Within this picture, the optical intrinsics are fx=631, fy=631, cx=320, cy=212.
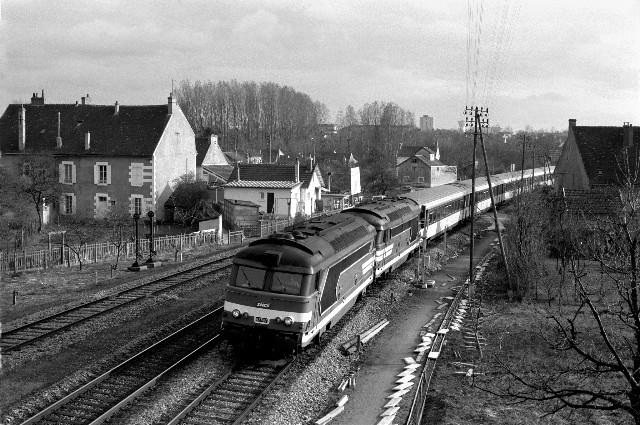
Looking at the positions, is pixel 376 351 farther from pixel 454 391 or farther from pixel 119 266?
pixel 119 266

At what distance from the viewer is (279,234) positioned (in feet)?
55.9

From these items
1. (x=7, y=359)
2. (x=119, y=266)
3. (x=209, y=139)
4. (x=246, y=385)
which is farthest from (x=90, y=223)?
(x=246, y=385)

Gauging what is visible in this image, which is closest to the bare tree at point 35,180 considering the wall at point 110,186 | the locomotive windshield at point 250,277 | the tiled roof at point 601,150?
the wall at point 110,186

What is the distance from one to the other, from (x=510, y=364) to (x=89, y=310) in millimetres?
13239

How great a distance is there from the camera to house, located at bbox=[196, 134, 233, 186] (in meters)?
59.5

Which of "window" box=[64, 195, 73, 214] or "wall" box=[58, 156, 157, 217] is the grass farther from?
"window" box=[64, 195, 73, 214]

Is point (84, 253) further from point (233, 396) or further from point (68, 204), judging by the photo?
point (68, 204)

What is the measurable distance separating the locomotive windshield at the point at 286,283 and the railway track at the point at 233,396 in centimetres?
191

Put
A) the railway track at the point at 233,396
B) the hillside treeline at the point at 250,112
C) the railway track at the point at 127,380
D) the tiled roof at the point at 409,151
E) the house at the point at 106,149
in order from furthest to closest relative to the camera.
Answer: the hillside treeline at the point at 250,112 < the tiled roof at the point at 409,151 < the house at the point at 106,149 < the railway track at the point at 233,396 < the railway track at the point at 127,380

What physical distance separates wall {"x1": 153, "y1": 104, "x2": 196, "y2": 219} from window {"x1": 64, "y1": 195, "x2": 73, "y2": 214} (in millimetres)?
6881

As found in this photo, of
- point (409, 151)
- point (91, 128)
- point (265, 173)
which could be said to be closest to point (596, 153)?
point (265, 173)

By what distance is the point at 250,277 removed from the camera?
15.7m

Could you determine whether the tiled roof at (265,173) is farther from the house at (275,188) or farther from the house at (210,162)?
the house at (210,162)

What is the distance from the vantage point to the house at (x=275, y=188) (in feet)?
160
